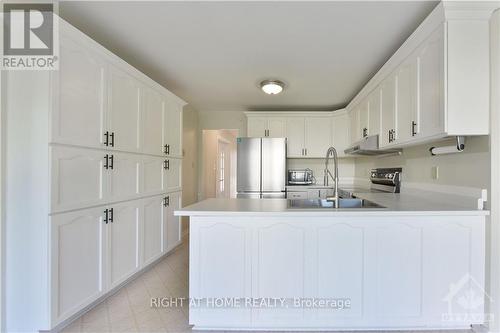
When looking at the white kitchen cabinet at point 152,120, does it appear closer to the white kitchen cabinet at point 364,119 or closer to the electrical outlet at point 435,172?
the white kitchen cabinet at point 364,119

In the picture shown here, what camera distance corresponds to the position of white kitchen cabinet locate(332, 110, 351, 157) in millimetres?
4285

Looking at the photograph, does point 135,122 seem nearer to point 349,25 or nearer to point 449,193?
point 349,25

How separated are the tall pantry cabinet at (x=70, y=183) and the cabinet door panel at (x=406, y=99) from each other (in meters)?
2.50

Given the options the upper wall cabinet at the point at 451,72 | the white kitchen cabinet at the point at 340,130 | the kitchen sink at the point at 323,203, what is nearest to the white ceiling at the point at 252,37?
the upper wall cabinet at the point at 451,72

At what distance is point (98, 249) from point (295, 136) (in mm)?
3394

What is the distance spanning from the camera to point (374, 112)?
2.88 m

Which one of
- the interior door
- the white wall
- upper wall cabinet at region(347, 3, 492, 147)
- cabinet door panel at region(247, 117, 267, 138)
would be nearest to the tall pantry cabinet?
the white wall

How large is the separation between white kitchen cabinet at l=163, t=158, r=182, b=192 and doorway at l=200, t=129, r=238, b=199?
164 centimetres

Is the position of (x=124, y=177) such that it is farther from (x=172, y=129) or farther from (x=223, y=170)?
(x=223, y=170)

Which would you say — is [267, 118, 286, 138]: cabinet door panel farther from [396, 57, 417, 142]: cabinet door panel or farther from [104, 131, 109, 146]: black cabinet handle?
[104, 131, 109, 146]: black cabinet handle

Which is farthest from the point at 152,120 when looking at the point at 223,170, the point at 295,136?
the point at 223,170

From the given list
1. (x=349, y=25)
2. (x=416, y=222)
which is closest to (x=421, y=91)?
(x=349, y=25)

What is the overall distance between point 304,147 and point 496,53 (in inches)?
116

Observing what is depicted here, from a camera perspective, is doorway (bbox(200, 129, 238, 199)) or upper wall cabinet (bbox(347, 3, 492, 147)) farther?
doorway (bbox(200, 129, 238, 199))
